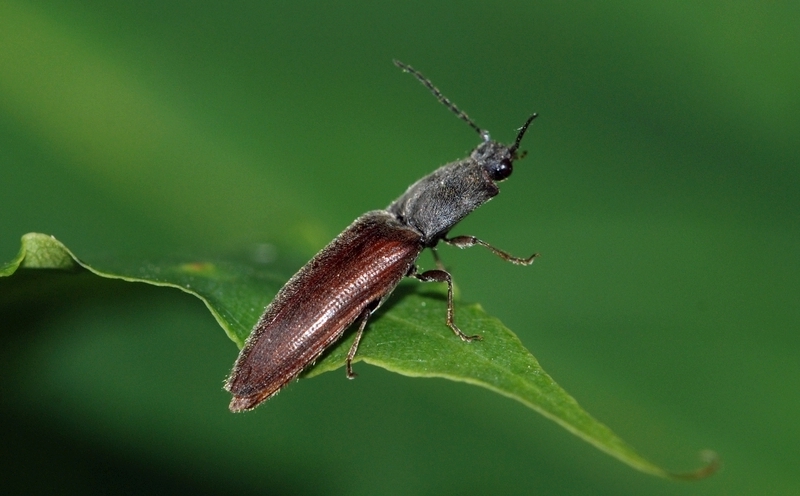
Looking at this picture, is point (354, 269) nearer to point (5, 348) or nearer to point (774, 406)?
point (5, 348)

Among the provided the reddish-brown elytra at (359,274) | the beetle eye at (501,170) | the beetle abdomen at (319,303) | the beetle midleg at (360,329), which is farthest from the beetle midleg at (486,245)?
the beetle midleg at (360,329)

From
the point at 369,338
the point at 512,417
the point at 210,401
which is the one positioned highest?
the point at 512,417

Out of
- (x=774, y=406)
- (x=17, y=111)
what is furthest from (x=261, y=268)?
(x=774, y=406)

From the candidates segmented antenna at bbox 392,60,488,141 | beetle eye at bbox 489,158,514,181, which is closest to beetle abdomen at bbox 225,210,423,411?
beetle eye at bbox 489,158,514,181

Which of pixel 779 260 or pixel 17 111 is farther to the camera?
pixel 17 111

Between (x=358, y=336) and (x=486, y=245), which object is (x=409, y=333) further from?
(x=486, y=245)

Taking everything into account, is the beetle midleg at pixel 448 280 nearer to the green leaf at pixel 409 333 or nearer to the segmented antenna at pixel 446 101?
the green leaf at pixel 409 333
